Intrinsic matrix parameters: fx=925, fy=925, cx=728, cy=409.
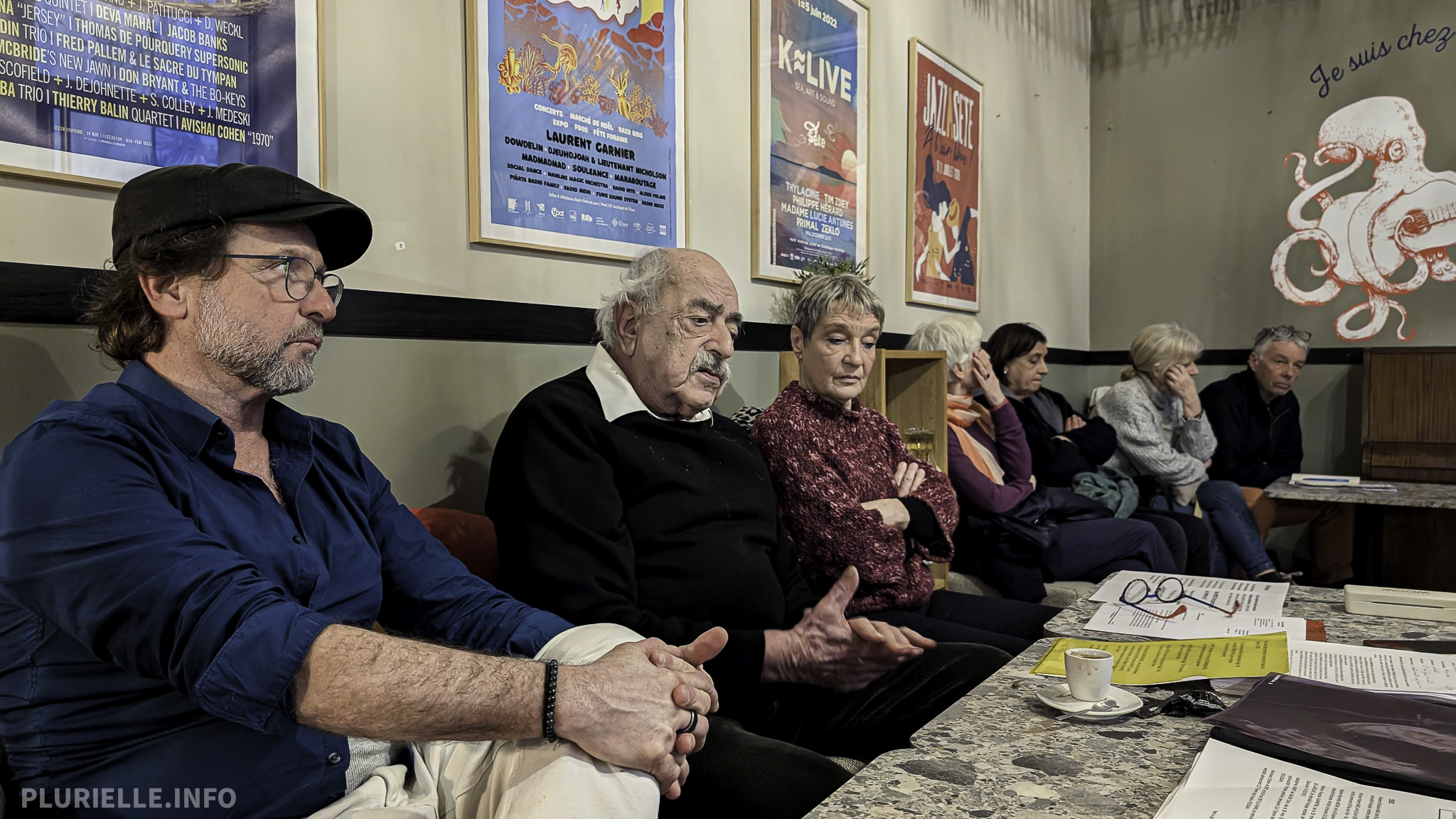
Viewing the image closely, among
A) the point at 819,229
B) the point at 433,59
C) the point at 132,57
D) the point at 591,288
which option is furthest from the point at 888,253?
the point at 132,57

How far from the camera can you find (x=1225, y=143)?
5285 millimetres

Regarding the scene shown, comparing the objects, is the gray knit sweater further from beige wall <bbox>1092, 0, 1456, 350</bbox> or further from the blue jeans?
beige wall <bbox>1092, 0, 1456, 350</bbox>

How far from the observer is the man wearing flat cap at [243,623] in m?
0.97

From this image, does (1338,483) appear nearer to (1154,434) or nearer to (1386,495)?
(1386,495)

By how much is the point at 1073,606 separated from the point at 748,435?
31.1 inches

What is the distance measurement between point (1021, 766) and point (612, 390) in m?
1.11

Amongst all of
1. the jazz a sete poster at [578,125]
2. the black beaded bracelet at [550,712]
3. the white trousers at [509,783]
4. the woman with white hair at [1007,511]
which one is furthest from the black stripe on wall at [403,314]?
the woman with white hair at [1007,511]

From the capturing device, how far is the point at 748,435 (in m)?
2.09

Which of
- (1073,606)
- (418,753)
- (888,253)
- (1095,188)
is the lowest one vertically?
(418,753)

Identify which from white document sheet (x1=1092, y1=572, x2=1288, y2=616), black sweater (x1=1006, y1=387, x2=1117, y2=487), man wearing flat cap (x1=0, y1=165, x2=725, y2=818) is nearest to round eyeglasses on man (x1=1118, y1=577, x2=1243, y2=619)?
white document sheet (x1=1092, y1=572, x2=1288, y2=616)

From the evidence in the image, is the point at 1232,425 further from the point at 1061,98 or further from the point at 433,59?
the point at 433,59

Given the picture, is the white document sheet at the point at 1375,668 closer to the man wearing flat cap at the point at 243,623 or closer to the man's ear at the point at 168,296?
the man wearing flat cap at the point at 243,623

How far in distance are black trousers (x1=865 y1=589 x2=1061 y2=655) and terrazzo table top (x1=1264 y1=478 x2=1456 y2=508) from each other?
2154 millimetres

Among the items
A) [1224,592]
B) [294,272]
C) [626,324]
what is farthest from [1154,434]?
[294,272]
